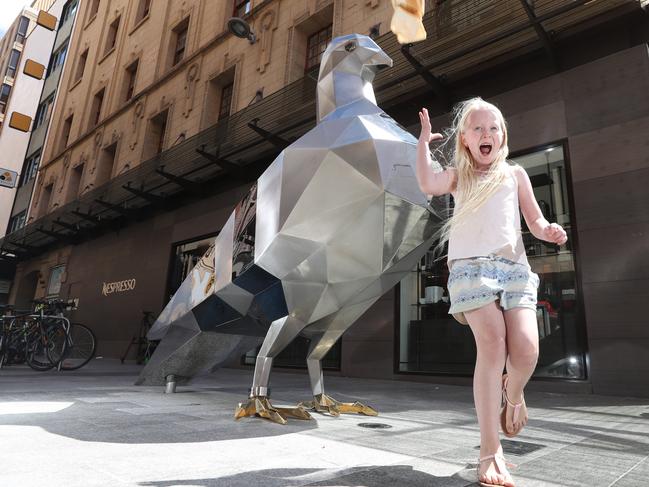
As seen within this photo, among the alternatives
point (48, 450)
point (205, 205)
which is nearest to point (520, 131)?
point (48, 450)

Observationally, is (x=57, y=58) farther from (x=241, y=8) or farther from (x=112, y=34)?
(x=241, y=8)

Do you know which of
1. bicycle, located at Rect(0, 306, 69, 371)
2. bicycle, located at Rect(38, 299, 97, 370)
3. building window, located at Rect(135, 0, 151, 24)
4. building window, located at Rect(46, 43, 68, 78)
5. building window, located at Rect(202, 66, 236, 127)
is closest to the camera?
bicycle, located at Rect(0, 306, 69, 371)

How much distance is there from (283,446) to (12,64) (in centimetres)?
3456

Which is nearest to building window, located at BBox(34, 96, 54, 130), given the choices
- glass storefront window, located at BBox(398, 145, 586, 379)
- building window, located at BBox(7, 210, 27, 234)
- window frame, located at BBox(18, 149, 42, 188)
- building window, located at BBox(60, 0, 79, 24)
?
window frame, located at BBox(18, 149, 42, 188)

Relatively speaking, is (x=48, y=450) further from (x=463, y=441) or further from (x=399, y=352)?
(x=399, y=352)

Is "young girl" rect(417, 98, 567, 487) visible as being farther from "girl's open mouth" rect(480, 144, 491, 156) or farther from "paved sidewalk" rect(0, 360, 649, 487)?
"paved sidewalk" rect(0, 360, 649, 487)

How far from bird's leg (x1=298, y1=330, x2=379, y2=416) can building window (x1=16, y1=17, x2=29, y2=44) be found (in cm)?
3399

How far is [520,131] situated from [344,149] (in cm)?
570

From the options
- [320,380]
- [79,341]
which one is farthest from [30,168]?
[320,380]

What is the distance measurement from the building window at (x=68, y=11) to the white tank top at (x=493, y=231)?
3066 centimetres

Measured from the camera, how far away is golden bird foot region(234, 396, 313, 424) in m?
2.98

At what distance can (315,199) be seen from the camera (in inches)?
101

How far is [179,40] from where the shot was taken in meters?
16.1

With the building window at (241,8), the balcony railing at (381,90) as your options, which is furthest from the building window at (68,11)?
the building window at (241,8)
